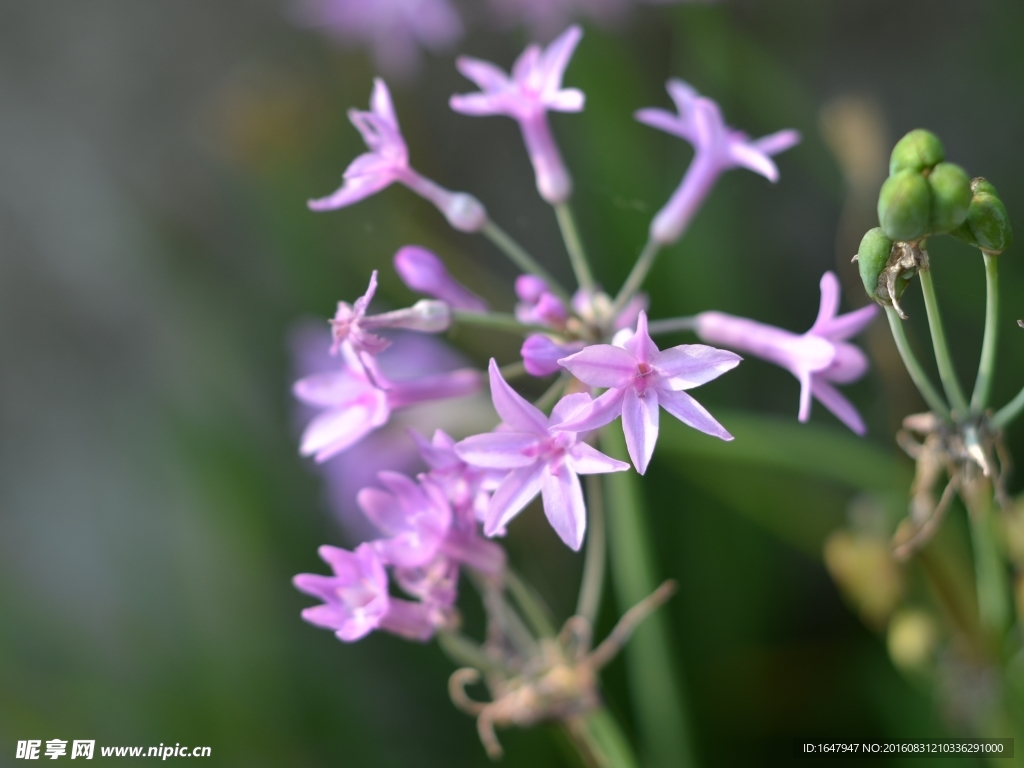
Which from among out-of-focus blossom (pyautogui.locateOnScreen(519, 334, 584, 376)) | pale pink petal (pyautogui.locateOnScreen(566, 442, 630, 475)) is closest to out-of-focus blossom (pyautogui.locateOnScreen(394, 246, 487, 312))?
out-of-focus blossom (pyautogui.locateOnScreen(519, 334, 584, 376))

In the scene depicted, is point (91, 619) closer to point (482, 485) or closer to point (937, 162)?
point (482, 485)

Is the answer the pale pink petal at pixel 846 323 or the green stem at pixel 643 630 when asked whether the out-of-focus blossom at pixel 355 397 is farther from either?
the pale pink petal at pixel 846 323

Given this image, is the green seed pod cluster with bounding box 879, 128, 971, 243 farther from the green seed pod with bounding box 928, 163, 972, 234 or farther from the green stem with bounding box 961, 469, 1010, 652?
the green stem with bounding box 961, 469, 1010, 652

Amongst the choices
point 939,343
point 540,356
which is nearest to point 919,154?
point 939,343

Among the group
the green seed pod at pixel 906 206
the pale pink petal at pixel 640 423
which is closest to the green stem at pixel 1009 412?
the green seed pod at pixel 906 206

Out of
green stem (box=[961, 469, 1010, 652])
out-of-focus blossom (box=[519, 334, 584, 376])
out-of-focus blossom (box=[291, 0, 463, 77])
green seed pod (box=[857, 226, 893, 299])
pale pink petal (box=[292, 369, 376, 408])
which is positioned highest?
out-of-focus blossom (box=[291, 0, 463, 77])

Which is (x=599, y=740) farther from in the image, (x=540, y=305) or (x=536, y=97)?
(x=536, y=97)
